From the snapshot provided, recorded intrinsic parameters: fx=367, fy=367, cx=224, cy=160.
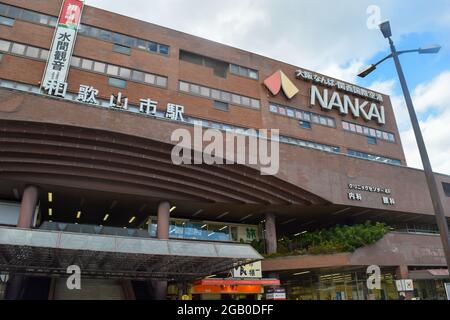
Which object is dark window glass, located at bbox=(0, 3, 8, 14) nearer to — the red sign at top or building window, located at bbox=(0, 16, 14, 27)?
building window, located at bbox=(0, 16, 14, 27)

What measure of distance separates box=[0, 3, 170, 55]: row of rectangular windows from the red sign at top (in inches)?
20.2

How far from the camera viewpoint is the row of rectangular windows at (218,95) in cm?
3284

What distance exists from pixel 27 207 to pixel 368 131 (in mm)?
35379

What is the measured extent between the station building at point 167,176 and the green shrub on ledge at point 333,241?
0.68 meters

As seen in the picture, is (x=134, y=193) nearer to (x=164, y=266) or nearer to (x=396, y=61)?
(x=164, y=266)

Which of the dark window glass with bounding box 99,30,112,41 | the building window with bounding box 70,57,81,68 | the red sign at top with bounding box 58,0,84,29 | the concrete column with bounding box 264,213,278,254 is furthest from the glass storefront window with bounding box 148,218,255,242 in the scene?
the red sign at top with bounding box 58,0,84,29

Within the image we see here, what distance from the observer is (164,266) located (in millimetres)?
18766

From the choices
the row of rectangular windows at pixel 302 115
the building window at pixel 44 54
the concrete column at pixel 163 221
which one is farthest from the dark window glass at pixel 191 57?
the concrete column at pixel 163 221

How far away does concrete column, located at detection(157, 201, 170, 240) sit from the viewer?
25984 mm

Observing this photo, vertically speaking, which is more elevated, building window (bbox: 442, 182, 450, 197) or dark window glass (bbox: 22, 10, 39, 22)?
dark window glass (bbox: 22, 10, 39, 22)

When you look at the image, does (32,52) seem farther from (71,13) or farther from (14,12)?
(71,13)

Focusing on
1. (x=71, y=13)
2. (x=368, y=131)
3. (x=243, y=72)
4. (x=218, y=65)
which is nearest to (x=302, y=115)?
(x=243, y=72)

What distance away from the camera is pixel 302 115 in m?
38.3

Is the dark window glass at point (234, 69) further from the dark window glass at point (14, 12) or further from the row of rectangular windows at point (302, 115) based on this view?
the dark window glass at point (14, 12)
